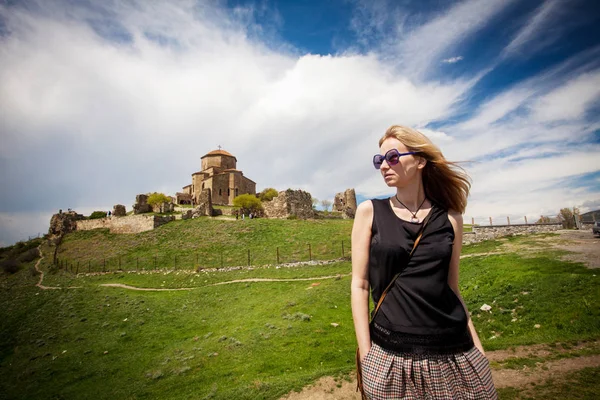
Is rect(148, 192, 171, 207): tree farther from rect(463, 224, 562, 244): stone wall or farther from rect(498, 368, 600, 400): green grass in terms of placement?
rect(498, 368, 600, 400): green grass

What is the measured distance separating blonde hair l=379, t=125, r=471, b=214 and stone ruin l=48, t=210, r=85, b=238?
224 ft

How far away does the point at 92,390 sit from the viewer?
873cm

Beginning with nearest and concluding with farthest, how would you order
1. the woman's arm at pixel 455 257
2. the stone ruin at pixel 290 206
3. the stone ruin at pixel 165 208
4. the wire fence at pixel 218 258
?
1. the woman's arm at pixel 455 257
2. the wire fence at pixel 218 258
3. the stone ruin at pixel 290 206
4. the stone ruin at pixel 165 208

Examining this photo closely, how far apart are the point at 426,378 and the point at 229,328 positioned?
11727 millimetres

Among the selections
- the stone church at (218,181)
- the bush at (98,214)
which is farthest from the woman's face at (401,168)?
the bush at (98,214)

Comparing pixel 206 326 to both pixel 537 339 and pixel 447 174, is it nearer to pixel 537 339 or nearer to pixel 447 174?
pixel 537 339

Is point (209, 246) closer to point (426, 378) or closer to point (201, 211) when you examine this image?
point (201, 211)

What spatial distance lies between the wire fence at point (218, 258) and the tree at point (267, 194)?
134ft

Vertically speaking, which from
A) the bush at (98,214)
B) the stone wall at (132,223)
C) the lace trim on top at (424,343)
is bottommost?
the lace trim on top at (424,343)

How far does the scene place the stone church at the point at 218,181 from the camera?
2613 inches

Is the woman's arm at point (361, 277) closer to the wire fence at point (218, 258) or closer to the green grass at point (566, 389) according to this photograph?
the green grass at point (566, 389)

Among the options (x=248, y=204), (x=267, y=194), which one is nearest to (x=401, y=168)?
(x=248, y=204)

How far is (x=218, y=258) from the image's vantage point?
2905cm

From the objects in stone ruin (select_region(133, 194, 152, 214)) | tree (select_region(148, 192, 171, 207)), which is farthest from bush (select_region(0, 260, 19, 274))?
tree (select_region(148, 192, 171, 207))
